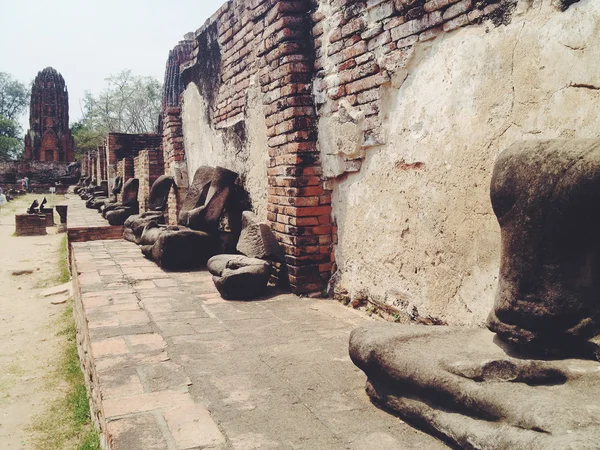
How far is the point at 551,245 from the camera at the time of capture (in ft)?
5.49

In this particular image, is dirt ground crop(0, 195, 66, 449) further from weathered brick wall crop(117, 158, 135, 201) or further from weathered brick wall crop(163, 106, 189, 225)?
weathered brick wall crop(117, 158, 135, 201)

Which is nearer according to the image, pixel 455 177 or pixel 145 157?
pixel 455 177

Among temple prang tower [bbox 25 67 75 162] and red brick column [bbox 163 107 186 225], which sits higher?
temple prang tower [bbox 25 67 75 162]

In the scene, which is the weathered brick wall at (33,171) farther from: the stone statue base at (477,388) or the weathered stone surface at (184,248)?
the stone statue base at (477,388)

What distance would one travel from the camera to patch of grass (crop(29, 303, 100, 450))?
2.83 meters

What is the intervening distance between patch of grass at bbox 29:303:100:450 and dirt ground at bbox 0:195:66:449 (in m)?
0.06

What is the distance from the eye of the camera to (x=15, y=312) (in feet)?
18.9

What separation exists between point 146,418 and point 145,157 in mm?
7788

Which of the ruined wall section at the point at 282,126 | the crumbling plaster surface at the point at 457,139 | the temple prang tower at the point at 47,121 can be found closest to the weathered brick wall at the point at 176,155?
the ruined wall section at the point at 282,126

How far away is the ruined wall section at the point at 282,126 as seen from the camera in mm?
3797

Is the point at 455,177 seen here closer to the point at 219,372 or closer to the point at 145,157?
the point at 219,372

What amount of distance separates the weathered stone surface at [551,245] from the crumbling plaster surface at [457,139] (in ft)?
1.59

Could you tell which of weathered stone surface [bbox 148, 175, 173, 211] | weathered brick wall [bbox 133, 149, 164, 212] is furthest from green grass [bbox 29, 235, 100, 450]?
weathered brick wall [bbox 133, 149, 164, 212]

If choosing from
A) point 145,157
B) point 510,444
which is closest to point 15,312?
point 145,157
